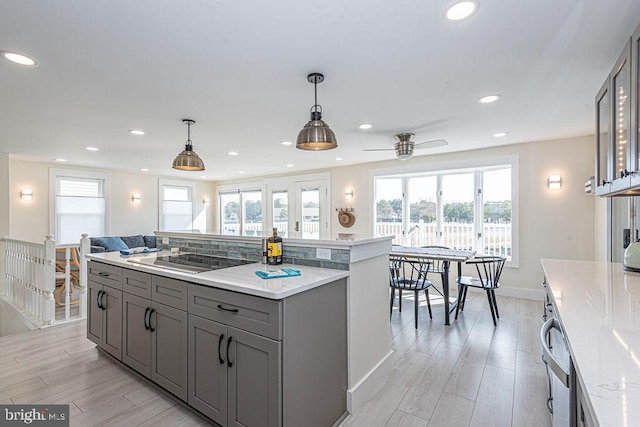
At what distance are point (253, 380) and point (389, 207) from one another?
5.04m

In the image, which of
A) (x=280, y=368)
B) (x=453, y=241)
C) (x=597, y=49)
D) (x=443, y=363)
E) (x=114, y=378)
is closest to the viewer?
(x=280, y=368)

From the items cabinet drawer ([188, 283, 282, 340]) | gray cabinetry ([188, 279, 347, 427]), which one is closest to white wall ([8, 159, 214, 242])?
cabinet drawer ([188, 283, 282, 340])

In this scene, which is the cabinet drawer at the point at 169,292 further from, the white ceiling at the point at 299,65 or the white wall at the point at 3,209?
the white wall at the point at 3,209

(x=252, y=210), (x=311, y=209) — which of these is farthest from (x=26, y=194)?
(x=311, y=209)

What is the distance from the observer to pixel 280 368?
5.01ft

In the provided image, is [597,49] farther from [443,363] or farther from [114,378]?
[114,378]

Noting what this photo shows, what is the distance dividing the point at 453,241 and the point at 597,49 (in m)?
3.90

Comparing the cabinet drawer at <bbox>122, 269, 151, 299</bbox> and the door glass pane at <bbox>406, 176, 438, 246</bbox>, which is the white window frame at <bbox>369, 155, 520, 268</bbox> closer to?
the door glass pane at <bbox>406, 176, 438, 246</bbox>

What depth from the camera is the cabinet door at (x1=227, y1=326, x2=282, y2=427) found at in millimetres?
1532

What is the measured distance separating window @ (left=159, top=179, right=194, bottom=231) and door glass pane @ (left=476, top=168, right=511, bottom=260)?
23.3 ft

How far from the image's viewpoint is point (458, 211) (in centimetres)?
545

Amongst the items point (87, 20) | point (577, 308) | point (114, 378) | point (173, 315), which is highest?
point (87, 20)

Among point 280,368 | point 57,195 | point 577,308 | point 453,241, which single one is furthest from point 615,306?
point 57,195

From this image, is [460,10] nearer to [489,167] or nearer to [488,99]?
[488,99]
